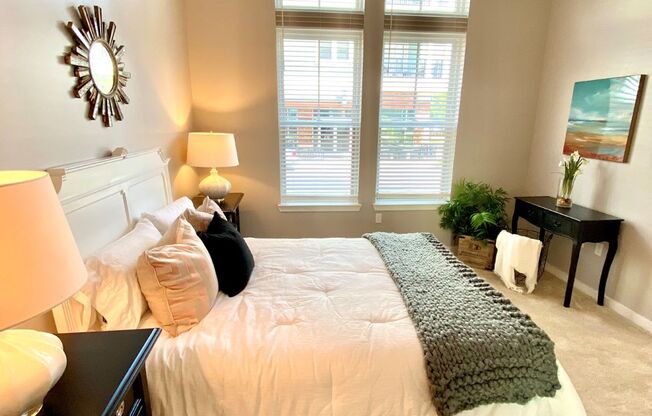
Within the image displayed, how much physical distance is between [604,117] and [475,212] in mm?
1258

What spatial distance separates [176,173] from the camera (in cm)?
291

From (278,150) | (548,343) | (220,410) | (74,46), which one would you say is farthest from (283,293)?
(278,150)

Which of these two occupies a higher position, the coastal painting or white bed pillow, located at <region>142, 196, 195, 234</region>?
the coastal painting

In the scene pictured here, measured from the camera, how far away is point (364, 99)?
3.44 m

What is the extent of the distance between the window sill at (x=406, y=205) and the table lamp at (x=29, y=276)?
3.14m

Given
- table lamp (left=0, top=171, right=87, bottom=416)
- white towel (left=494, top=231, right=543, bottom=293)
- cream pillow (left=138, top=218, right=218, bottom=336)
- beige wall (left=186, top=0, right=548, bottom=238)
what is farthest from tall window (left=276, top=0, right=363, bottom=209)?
table lamp (left=0, top=171, right=87, bottom=416)

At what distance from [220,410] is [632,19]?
3590mm

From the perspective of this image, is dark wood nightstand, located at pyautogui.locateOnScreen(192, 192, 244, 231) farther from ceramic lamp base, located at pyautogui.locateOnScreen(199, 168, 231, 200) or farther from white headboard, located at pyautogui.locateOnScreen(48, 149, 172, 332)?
white headboard, located at pyautogui.locateOnScreen(48, 149, 172, 332)

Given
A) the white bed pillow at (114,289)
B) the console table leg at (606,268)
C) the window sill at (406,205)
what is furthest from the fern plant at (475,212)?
the white bed pillow at (114,289)

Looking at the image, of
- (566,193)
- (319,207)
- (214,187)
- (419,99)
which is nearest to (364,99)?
(419,99)

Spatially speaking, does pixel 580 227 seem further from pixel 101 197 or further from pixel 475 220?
pixel 101 197

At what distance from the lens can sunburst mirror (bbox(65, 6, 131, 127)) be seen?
5.21 ft

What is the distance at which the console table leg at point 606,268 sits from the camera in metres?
2.61

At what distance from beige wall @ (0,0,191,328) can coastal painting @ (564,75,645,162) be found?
340 cm
